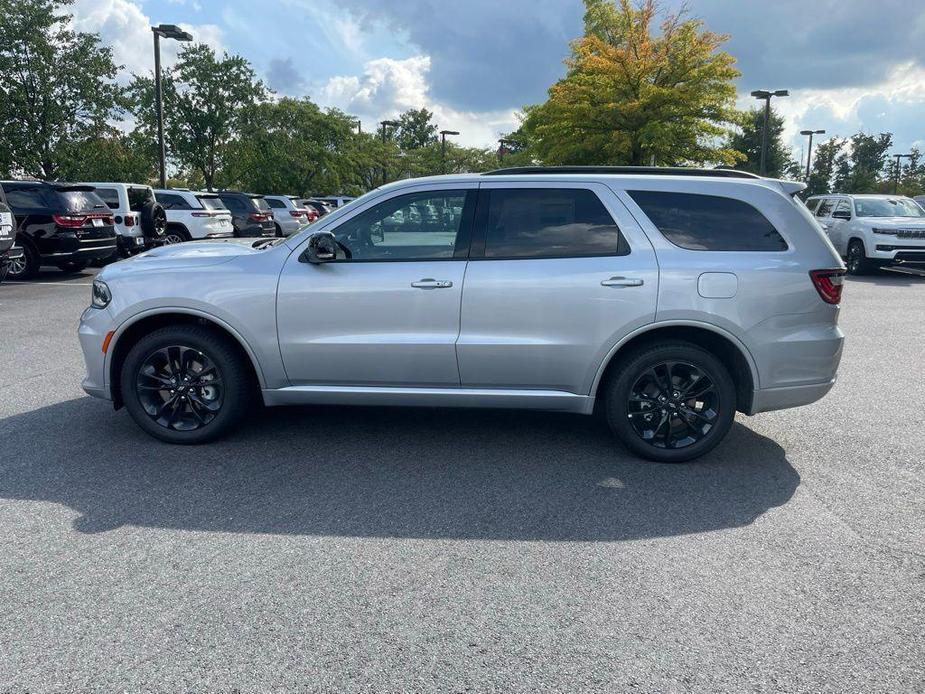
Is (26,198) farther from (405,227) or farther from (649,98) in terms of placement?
(649,98)

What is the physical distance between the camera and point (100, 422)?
5656 millimetres

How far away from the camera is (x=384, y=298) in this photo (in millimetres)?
4816

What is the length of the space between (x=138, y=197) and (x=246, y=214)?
509 centimetres

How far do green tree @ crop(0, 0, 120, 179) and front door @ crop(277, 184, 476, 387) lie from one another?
90.7 ft

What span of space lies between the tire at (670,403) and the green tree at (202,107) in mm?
32256

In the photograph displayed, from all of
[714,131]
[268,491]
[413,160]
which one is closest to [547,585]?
[268,491]

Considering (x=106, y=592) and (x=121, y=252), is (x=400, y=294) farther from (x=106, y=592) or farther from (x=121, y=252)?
(x=121, y=252)

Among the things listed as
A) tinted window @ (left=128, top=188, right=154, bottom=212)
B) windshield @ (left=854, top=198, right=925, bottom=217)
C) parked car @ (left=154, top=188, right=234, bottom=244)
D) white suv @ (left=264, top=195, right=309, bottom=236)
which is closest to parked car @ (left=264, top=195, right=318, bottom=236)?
white suv @ (left=264, top=195, right=309, bottom=236)

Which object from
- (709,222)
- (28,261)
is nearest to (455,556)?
(709,222)

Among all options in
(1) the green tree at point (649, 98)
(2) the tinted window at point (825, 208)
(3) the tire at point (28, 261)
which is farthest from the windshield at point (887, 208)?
(3) the tire at point (28, 261)

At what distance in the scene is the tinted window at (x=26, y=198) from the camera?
45.3ft

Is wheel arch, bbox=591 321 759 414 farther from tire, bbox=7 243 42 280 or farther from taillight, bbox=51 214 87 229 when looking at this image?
tire, bbox=7 243 42 280

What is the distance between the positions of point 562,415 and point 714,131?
21.1 meters

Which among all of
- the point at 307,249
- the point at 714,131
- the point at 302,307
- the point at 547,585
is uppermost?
A: the point at 714,131
